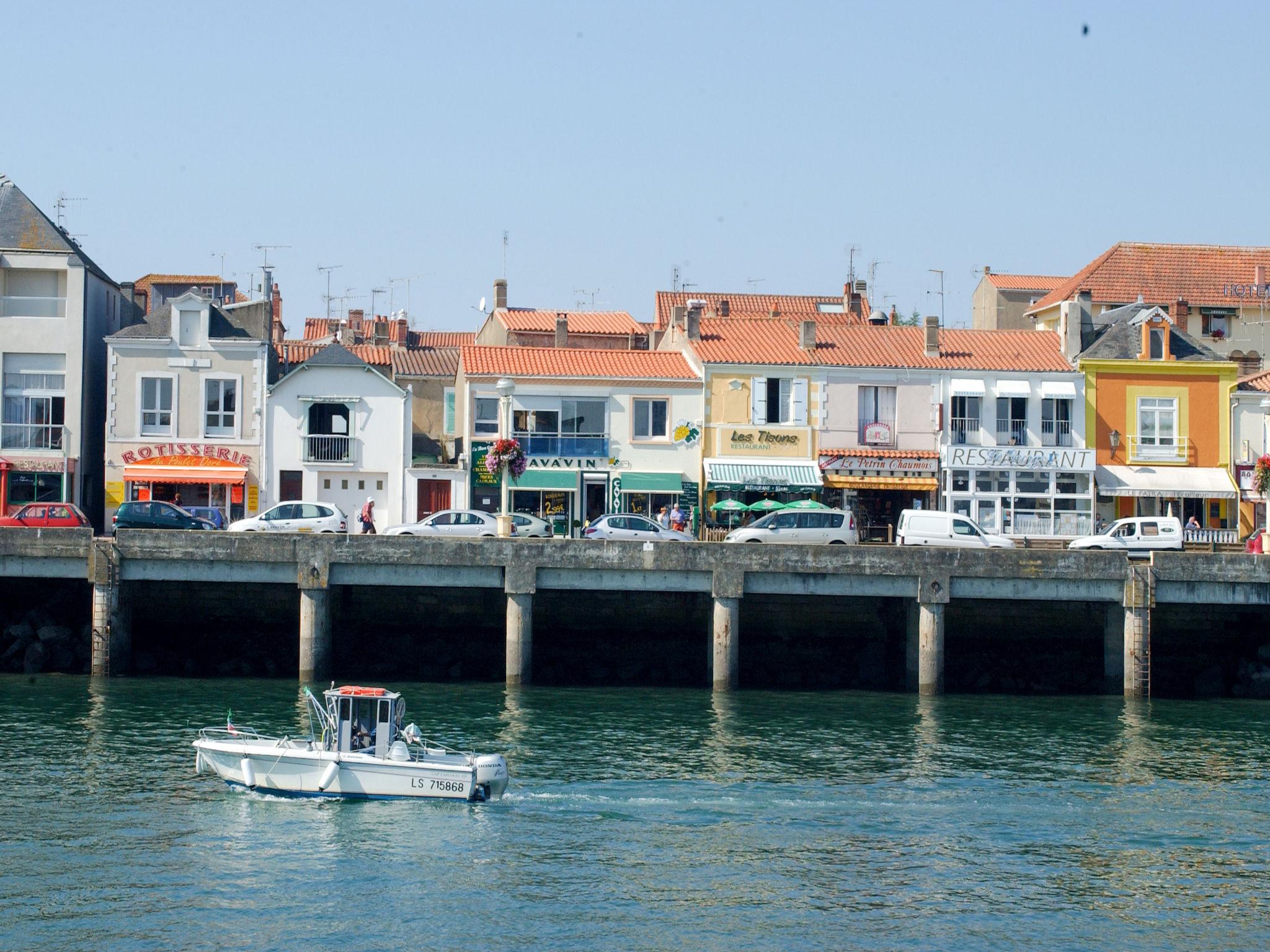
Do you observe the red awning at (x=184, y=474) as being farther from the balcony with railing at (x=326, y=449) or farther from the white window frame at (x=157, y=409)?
the balcony with railing at (x=326, y=449)

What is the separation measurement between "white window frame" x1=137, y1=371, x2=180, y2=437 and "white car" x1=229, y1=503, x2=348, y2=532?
8.81m

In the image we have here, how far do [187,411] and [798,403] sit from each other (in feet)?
70.9

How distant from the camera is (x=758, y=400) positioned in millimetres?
58219

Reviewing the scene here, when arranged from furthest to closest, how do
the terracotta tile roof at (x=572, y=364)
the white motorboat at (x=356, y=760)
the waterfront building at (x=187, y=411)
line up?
1. the terracotta tile roof at (x=572, y=364)
2. the waterfront building at (x=187, y=411)
3. the white motorboat at (x=356, y=760)

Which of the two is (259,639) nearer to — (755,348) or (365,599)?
(365,599)

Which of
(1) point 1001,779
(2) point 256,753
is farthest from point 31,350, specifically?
(1) point 1001,779

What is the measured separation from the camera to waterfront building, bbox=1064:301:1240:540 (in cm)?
5809

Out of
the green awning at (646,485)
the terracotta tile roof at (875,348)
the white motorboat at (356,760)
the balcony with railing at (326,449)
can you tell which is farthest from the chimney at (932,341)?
the white motorboat at (356,760)

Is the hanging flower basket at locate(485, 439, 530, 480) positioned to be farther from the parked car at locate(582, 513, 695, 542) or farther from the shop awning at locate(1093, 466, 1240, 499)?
the shop awning at locate(1093, 466, 1240, 499)

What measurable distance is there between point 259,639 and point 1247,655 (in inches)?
1113

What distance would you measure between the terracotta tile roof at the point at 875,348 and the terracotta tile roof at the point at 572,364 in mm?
1424

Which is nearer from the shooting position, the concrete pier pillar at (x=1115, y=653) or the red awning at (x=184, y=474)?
the concrete pier pillar at (x=1115, y=653)

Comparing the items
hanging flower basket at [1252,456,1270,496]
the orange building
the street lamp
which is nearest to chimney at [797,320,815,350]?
the orange building

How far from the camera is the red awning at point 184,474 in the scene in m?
54.9
